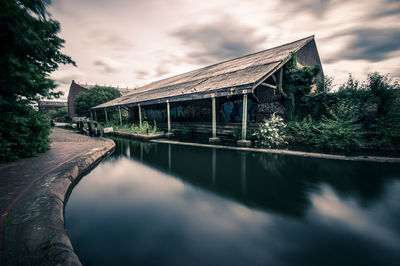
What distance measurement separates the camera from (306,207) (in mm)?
2717

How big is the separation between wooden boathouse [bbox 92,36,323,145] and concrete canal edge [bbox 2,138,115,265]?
272 inches

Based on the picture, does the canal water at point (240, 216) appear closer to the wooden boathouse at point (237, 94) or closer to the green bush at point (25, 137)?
the green bush at point (25, 137)

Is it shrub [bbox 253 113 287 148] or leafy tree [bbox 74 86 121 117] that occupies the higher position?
leafy tree [bbox 74 86 121 117]

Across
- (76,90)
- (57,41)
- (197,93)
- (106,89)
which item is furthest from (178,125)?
(76,90)

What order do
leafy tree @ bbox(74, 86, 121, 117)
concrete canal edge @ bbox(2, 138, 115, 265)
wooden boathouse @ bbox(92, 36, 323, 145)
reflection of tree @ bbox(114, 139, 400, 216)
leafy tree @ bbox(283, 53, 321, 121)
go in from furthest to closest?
1. leafy tree @ bbox(74, 86, 121, 117)
2. leafy tree @ bbox(283, 53, 321, 121)
3. wooden boathouse @ bbox(92, 36, 323, 145)
4. reflection of tree @ bbox(114, 139, 400, 216)
5. concrete canal edge @ bbox(2, 138, 115, 265)

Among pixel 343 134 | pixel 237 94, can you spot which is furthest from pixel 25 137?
pixel 343 134

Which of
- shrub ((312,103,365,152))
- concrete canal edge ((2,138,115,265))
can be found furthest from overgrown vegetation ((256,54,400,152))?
concrete canal edge ((2,138,115,265))

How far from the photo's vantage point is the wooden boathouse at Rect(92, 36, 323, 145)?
306 inches

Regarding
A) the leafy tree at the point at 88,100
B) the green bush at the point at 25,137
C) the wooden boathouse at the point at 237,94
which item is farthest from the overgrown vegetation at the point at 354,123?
the leafy tree at the point at 88,100

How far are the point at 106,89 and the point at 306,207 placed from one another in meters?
33.1

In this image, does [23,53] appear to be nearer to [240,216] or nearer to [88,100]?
[240,216]

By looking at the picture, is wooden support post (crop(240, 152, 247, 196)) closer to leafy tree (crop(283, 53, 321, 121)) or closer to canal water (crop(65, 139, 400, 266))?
canal water (crop(65, 139, 400, 266))

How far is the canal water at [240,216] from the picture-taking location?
70.9 inches

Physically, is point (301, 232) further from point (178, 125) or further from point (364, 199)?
point (178, 125)
